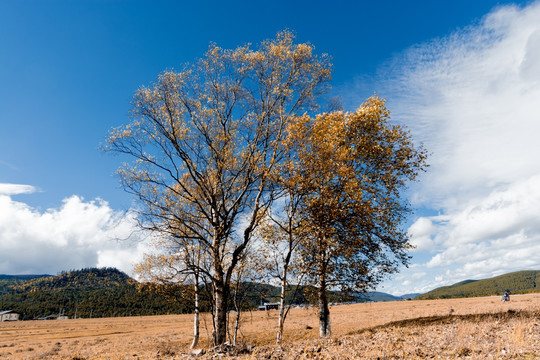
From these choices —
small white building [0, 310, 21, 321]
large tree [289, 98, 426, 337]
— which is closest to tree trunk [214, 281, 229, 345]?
large tree [289, 98, 426, 337]

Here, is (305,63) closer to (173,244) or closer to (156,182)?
(156,182)

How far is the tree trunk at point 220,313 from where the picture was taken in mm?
14477

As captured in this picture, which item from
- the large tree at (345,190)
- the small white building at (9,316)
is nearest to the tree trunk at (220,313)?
the large tree at (345,190)

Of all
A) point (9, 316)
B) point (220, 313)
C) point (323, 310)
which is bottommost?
point (9, 316)

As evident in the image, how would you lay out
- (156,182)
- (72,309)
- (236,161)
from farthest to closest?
(72,309) → (236,161) → (156,182)

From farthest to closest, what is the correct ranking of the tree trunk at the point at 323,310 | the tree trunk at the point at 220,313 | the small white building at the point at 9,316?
1. the small white building at the point at 9,316
2. the tree trunk at the point at 323,310
3. the tree trunk at the point at 220,313

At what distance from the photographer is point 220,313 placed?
14.9 metres

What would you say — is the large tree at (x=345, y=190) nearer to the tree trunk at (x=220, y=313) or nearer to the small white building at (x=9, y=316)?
the tree trunk at (x=220, y=313)

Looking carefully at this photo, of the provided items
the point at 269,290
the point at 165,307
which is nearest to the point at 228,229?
the point at 269,290

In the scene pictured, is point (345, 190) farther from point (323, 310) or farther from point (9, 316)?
point (9, 316)

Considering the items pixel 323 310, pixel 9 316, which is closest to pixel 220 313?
pixel 323 310

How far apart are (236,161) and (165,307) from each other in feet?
619

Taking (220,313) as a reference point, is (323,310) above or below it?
below

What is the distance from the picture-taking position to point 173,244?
70.3ft
